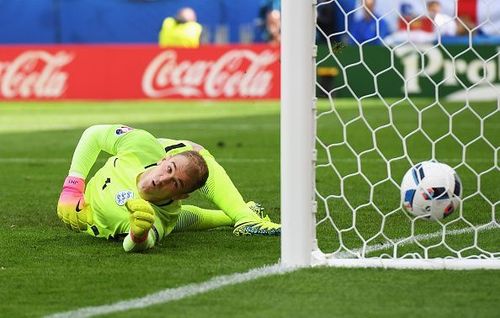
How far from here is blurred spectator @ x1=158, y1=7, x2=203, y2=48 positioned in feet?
69.9

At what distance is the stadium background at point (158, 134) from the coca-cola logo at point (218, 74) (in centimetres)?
5

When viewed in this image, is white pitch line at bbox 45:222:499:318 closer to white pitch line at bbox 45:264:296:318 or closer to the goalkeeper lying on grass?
white pitch line at bbox 45:264:296:318

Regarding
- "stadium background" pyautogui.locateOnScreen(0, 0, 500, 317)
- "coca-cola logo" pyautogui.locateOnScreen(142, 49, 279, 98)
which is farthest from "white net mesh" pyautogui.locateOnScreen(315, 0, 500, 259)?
"coca-cola logo" pyautogui.locateOnScreen(142, 49, 279, 98)

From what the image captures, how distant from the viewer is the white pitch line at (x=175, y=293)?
4234 mm

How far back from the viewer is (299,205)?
499 cm

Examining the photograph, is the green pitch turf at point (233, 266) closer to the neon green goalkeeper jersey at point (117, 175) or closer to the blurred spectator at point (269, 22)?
the neon green goalkeeper jersey at point (117, 175)

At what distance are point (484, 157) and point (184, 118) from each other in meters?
6.27

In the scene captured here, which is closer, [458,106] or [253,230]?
[253,230]

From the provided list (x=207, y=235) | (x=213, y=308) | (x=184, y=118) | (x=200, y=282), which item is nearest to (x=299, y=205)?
(x=200, y=282)

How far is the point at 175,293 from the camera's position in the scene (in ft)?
14.9

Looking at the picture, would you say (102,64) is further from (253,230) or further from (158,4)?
(253,230)

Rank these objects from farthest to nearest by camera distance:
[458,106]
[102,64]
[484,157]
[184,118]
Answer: [102,64], [458,106], [184,118], [484,157]

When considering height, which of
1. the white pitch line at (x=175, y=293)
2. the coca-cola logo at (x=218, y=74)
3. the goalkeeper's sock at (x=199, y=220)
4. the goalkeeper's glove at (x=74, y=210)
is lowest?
the white pitch line at (x=175, y=293)

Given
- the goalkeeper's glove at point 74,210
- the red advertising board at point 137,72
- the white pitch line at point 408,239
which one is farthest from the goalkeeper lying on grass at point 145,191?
the red advertising board at point 137,72
